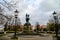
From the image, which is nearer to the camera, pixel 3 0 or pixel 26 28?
pixel 3 0

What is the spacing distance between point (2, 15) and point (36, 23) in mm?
68149

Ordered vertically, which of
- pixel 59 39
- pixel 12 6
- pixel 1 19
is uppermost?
pixel 12 6

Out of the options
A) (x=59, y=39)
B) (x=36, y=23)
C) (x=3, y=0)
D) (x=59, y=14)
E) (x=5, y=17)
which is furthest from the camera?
(x=36, y=23)

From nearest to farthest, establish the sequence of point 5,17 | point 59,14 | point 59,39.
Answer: point 5,17 → point 59,39 → point 59,14

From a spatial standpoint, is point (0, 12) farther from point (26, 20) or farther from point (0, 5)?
point (26, 20)

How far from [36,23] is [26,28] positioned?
1570 inches

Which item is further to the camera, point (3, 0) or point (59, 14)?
point (59, 14)

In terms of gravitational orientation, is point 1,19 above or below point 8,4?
below

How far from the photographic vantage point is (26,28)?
1800 inches

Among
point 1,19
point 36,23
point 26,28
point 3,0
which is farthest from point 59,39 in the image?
point 36,23

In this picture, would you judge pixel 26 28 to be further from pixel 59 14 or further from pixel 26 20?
pixel 59 14

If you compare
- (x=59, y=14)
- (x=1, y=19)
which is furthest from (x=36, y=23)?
(x=1, y=19)

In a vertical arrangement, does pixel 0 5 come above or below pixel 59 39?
above

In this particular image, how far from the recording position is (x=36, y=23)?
3361 inches
